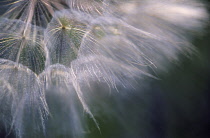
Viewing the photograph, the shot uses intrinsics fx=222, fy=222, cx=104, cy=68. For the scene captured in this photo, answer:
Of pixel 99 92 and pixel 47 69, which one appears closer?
pixel 47 69

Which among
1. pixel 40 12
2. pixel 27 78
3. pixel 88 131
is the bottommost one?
pixel 88 131

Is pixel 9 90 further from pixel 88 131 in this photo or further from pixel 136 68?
pixel 136 68

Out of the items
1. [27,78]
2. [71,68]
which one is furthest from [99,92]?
[27,78]

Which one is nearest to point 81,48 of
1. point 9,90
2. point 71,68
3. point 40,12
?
point 71,68

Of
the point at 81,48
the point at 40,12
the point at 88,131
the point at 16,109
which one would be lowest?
the point at 88,131

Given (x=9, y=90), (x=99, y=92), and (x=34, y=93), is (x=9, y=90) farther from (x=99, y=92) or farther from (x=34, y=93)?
(x=99, y=92)

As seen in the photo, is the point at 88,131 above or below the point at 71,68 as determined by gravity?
below
